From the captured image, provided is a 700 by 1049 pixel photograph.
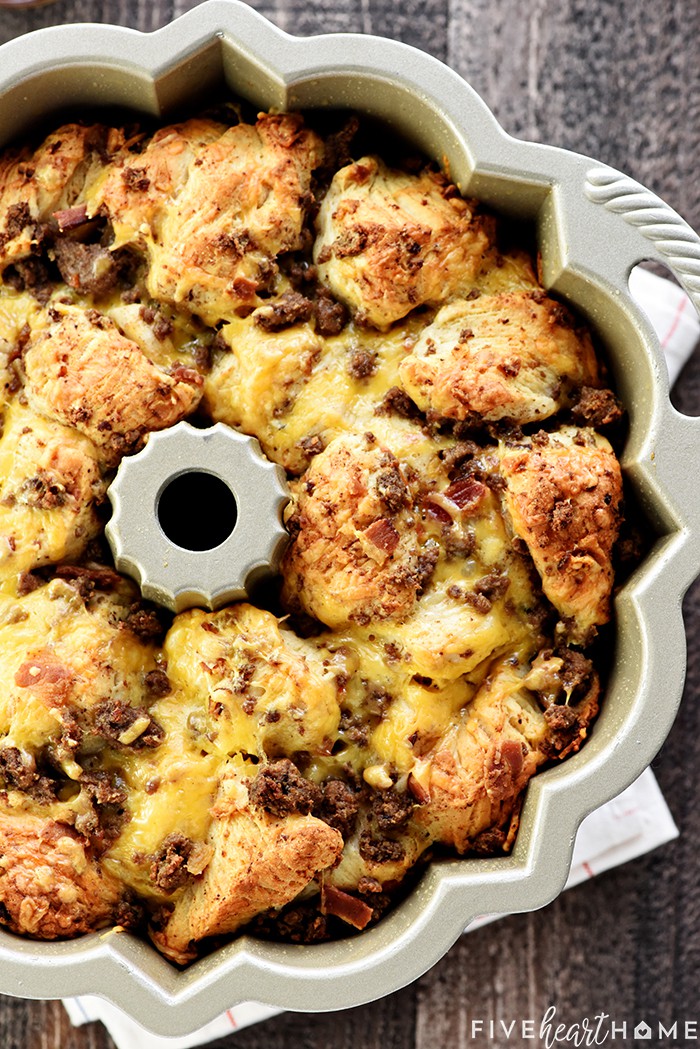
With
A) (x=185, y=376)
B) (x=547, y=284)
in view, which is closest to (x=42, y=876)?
(x=185, y=376)

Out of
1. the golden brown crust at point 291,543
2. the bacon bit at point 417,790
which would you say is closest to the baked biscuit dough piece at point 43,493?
the golden brown crust at point 291,543

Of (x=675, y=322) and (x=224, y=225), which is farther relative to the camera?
(x=675, y=322)

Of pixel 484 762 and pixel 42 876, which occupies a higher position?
pixel 484 762

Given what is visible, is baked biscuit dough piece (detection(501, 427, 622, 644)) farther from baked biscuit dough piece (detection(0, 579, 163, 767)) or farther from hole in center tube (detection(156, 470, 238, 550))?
baked biscuit dough piece (detection(0, 579, 163, 767))

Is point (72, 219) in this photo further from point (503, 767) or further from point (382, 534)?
point (503, 767)

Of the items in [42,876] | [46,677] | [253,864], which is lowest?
[42,876]

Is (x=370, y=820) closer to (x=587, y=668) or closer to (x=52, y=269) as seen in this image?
(x=587, y=668)

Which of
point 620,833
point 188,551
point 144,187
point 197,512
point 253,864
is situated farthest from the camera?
point 620,833

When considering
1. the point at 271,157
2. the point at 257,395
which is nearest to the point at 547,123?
the point at 271,157
